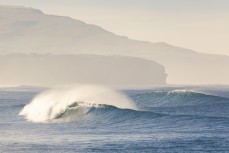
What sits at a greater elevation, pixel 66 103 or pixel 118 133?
pixel 66 103

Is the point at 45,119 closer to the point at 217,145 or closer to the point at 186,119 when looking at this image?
the point at 186,119

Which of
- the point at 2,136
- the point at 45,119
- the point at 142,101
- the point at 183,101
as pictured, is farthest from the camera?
the point at 142,101

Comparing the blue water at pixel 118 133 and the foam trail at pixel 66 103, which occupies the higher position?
the foam trail at pixel 66 103

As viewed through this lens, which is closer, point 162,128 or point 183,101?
point 162,128

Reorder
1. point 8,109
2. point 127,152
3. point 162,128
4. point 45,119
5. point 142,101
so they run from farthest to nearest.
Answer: point 142,101 → point 8,109 → point 45,119 → point 162,128 → point 127,152

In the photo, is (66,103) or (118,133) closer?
(118,133)

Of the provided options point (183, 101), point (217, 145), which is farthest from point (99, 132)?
point (183, 101)

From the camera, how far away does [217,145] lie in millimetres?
50031

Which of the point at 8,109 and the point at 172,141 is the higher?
the point at 8,109

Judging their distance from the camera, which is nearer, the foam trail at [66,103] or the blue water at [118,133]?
the blue water at [118,133]

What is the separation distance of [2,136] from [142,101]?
195 ft

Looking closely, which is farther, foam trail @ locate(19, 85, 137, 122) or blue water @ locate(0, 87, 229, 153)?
foam trail @ locate(19, 85, 137, 122)

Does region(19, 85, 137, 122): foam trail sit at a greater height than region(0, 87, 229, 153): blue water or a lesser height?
greater

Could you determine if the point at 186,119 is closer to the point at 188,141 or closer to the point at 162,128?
the point at 162,128
